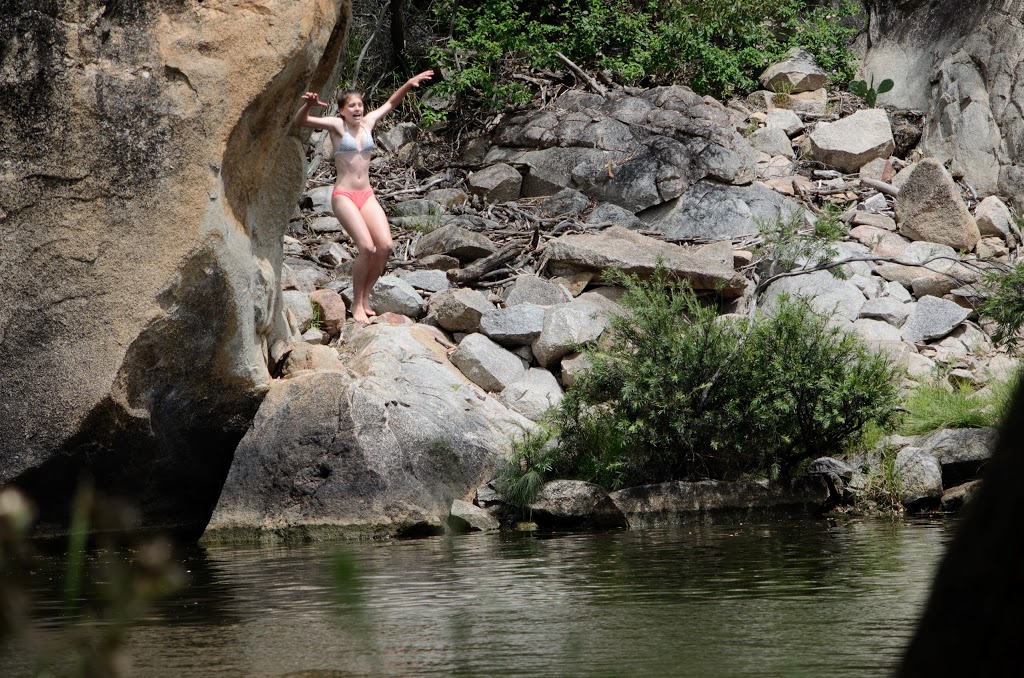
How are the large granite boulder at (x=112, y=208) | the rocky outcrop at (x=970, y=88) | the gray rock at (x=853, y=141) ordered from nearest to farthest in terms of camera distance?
the large granite boulder at (x=112, y=208), the gray rock at (x=853, y=141), the rocky outcrop at (x=970, y=88)

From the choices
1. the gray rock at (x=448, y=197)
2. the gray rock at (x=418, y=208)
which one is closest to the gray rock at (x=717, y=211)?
the gray rock at (x=448, y=197)

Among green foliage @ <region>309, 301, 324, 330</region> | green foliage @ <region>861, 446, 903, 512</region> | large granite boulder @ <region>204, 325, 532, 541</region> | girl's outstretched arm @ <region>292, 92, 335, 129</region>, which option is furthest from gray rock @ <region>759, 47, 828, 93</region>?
large granite boulder @ <region>204, 325, 532, 541</region>

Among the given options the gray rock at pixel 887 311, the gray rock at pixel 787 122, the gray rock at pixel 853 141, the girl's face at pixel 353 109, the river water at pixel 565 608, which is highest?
the gray rock at pixel 787 122

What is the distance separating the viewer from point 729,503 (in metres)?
10.5

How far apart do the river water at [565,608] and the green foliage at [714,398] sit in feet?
4.57

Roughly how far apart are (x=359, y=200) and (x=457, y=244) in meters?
2.49

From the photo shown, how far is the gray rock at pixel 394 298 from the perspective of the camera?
13.8 meters

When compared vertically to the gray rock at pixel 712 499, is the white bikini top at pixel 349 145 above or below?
above

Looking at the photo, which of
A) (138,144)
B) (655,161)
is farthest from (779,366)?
(655,161)

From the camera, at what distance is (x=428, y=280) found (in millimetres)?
14539

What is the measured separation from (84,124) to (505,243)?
7290 millimetres

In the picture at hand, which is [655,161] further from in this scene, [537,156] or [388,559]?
[388,559]

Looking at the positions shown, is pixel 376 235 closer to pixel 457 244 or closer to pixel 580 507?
pixel 457 244

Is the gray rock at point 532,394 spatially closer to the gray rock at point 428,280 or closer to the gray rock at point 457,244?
the gray rock at point 428,280
